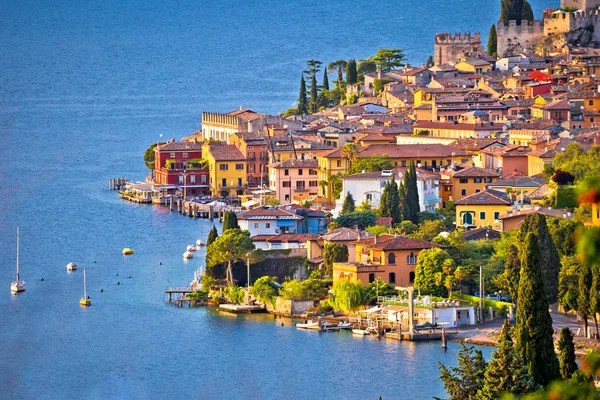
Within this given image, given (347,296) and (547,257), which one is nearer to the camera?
(547,257)

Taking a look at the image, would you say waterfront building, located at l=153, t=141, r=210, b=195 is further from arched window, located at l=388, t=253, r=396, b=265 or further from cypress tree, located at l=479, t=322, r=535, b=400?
cypress tree, located at l=479, t=322, r=535, b=400

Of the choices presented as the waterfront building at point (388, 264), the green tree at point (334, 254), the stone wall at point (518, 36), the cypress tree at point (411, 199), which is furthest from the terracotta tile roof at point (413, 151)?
the stone wall at point (518, 36)

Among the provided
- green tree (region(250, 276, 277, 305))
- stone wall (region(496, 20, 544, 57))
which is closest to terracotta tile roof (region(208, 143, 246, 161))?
stone wall (region(496, 20, 544, 57))

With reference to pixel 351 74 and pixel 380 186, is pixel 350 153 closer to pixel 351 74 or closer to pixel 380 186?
pixel 380 186

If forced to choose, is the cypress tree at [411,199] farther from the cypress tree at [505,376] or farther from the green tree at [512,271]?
the cypress tree at [505,376]

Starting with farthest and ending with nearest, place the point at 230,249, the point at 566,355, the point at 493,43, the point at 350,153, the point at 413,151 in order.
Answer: the point at 493,43 < the point at 413,151 < the point at 350,153 < the point at 230,249 < the point at 566,355

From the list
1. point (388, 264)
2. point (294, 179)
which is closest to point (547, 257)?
point (388, 264)

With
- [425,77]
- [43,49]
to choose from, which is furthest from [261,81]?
[425,77]
